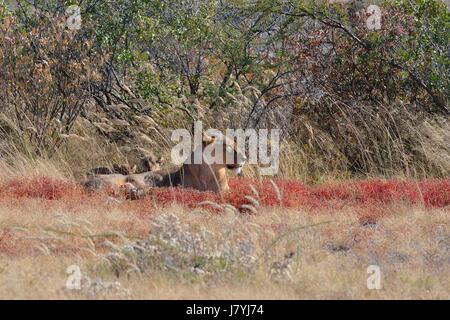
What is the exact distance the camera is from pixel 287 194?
11664 millimetres

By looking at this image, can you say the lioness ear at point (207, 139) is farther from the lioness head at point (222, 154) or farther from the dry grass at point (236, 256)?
the dry grass at point (236, 256)

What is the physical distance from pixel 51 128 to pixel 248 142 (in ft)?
9.75

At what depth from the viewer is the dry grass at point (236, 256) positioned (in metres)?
7.08

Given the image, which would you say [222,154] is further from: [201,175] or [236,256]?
[236,256]

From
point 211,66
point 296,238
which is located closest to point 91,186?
point 296,238

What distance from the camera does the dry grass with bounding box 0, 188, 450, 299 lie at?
279 inches

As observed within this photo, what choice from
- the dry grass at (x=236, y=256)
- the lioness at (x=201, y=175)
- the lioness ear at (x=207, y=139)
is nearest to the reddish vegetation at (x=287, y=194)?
the lioness at (x=201, y=175)

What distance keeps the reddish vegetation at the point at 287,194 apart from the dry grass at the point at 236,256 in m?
0.88

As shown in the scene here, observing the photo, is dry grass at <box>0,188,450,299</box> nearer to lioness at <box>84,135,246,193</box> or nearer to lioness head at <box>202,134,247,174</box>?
lioness at <box>84,135,246,193</box>

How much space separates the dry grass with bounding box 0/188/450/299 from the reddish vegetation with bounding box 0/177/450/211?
2.88 ft

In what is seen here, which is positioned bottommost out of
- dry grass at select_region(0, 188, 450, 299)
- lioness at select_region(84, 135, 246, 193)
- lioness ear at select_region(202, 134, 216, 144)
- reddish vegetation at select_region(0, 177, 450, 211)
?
dry grass at select_region(0, 188, 450, 299)

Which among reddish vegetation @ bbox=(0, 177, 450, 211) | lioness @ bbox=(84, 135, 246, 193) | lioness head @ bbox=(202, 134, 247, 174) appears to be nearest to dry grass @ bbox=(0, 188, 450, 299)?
reddish vegetation @ bbox=(0, 177, 450, 211)

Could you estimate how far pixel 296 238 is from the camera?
28.6 ft
